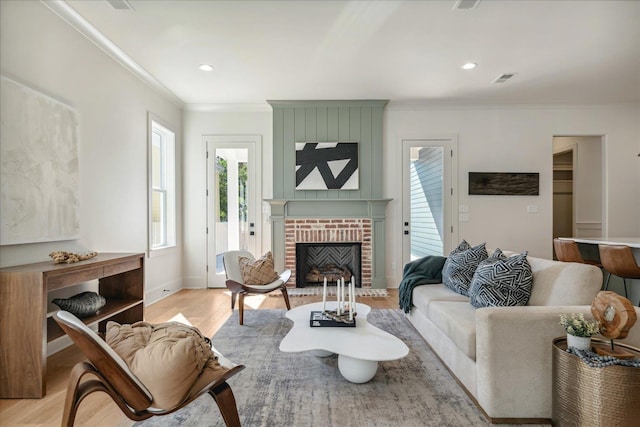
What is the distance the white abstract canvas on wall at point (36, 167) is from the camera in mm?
2248

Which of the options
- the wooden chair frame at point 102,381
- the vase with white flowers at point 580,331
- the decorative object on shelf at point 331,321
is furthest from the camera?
the decorative object on shelf at point 331,321

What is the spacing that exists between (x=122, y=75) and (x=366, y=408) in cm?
389

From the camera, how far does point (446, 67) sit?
3764mm

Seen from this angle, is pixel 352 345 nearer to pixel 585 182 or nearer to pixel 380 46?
pixel 380 46

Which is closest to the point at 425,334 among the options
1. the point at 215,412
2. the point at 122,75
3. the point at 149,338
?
the point at 215,412

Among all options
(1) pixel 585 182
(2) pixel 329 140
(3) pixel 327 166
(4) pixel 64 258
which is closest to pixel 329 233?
(3) pixel 327 166

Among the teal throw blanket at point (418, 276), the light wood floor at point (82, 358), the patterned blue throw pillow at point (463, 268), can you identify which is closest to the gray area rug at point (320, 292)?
the light wood floor at point (82, 358)

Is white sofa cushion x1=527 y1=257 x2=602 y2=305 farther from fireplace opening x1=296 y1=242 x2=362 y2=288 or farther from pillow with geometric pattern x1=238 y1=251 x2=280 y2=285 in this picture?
fireplace opening x1=296 y1=242 x2=362 y2=288

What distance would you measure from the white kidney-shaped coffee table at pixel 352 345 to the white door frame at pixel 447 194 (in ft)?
9.27

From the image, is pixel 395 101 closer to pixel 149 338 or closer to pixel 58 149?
pixel 58 149

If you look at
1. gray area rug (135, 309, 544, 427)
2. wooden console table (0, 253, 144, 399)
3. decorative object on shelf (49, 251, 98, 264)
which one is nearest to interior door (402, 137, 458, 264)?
gray area rug (135, 309, 544, 427)

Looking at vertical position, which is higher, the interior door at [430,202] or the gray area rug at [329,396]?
the interior door at [430,202]

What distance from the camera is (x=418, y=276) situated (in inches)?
129

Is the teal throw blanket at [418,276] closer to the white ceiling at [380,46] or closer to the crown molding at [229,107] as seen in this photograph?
the white ceiling at [380,46]
